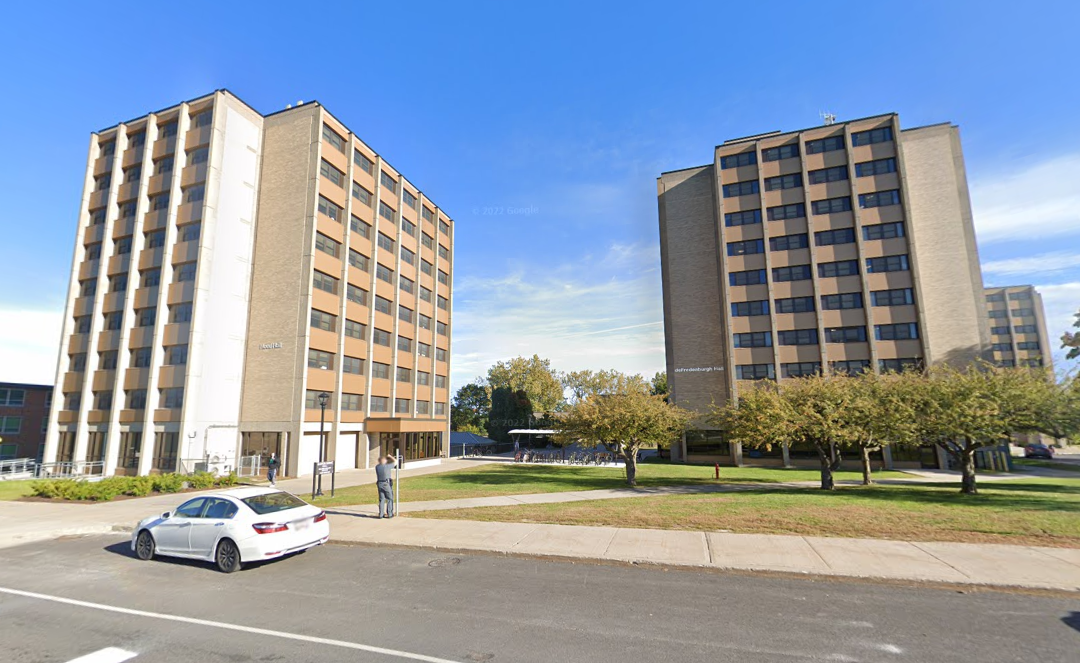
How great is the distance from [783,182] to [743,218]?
433 centimetres

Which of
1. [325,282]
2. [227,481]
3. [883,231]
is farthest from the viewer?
[883,231]

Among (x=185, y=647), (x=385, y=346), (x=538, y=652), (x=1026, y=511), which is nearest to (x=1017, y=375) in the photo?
(x=1026, y=511)

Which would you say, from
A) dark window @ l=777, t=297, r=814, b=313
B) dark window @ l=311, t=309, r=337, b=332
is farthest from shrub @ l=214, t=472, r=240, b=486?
dark window @ l=777, t=297, r=814, b=313

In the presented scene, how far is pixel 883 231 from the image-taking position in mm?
39312

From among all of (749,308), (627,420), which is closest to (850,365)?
(749,308)

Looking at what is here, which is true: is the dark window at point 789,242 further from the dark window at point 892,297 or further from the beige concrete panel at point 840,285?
the dark window at point 892,297

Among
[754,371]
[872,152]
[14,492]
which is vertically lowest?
[14,492]

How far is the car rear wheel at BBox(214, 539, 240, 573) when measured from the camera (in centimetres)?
970

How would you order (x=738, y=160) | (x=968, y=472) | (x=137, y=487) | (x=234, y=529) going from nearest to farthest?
(x=234, y=529), (x=968, y=472), (x=137, y=487), (x=738, y=160)

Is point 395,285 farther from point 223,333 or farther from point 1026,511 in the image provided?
point 1026,511

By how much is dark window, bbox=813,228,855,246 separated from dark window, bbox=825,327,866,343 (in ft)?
22.9

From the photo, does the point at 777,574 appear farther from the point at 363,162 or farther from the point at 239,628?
the point at 363,162

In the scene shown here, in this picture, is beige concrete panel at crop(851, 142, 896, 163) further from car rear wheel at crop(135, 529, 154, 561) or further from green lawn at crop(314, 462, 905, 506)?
car rear wheel at crop(135, 529, 154, 561)

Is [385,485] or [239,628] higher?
[385,485]
